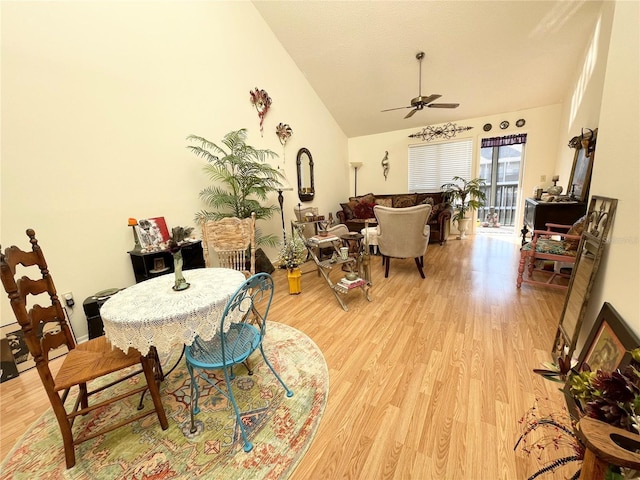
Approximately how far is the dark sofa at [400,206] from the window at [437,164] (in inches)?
27.4

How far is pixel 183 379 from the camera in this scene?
5.97ft

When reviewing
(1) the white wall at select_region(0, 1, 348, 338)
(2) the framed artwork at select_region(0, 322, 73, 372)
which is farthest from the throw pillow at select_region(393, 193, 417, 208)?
(2) the framed artwork at select_region(0, 322, 73, 372)

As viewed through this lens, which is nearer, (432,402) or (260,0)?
(432,402)

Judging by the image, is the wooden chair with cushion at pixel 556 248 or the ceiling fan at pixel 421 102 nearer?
the wooden chair with cushion at pixel 556 248

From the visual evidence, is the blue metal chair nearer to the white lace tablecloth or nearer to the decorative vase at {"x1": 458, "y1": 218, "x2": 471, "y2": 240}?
the white lace tablecloth

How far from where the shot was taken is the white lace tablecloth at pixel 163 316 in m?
1.21

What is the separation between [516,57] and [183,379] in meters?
5.64

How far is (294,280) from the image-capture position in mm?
3094

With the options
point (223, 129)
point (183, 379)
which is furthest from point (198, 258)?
point (223, 129)

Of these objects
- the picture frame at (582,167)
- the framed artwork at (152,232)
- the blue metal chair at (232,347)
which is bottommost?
the blue metal chair at (232,347)

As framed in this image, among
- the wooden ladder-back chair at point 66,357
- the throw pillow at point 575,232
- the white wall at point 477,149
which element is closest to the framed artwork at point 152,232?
the wooden ladder-back chair at point 66,357

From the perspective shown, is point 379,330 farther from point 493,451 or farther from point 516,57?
point 516,57

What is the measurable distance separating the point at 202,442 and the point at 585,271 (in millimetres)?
2482

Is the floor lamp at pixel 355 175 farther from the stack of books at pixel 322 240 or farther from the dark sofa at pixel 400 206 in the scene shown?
the stack of books at pixel 322 240
